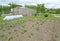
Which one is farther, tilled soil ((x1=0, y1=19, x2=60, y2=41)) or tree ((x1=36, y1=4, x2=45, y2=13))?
tree ((x1=36, y1=4, x2=45, y2=13))

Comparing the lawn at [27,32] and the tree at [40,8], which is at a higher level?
the lawn at [27,32]

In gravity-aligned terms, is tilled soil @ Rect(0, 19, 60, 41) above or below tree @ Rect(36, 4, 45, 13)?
above

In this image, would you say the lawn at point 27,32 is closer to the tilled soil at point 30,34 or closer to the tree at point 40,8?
the tilled soil at point 30,34

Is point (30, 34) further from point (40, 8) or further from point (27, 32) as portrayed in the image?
point (40, 8)

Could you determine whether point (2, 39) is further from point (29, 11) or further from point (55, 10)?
point (55, 10)

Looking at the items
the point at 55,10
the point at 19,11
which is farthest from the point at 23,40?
the point at 55,10

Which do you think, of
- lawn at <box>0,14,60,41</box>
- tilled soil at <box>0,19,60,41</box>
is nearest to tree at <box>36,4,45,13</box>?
lawn at <box>0,14,60,41</box>

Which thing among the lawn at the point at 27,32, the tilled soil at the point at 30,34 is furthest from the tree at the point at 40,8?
the tilled soil at the point at 30,34

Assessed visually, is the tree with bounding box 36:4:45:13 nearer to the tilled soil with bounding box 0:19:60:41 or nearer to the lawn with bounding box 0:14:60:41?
the lawn with bounding box 0:14:60:41

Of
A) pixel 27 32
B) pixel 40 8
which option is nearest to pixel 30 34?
pixel 27 32

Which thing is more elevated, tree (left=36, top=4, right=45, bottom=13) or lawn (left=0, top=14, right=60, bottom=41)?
lawn (left=0, top=14, right=60, bottom=41)

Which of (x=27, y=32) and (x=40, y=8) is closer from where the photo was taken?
(x=27, y=32)

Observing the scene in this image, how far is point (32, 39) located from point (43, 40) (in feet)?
1.80

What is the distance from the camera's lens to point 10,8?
46.5m
